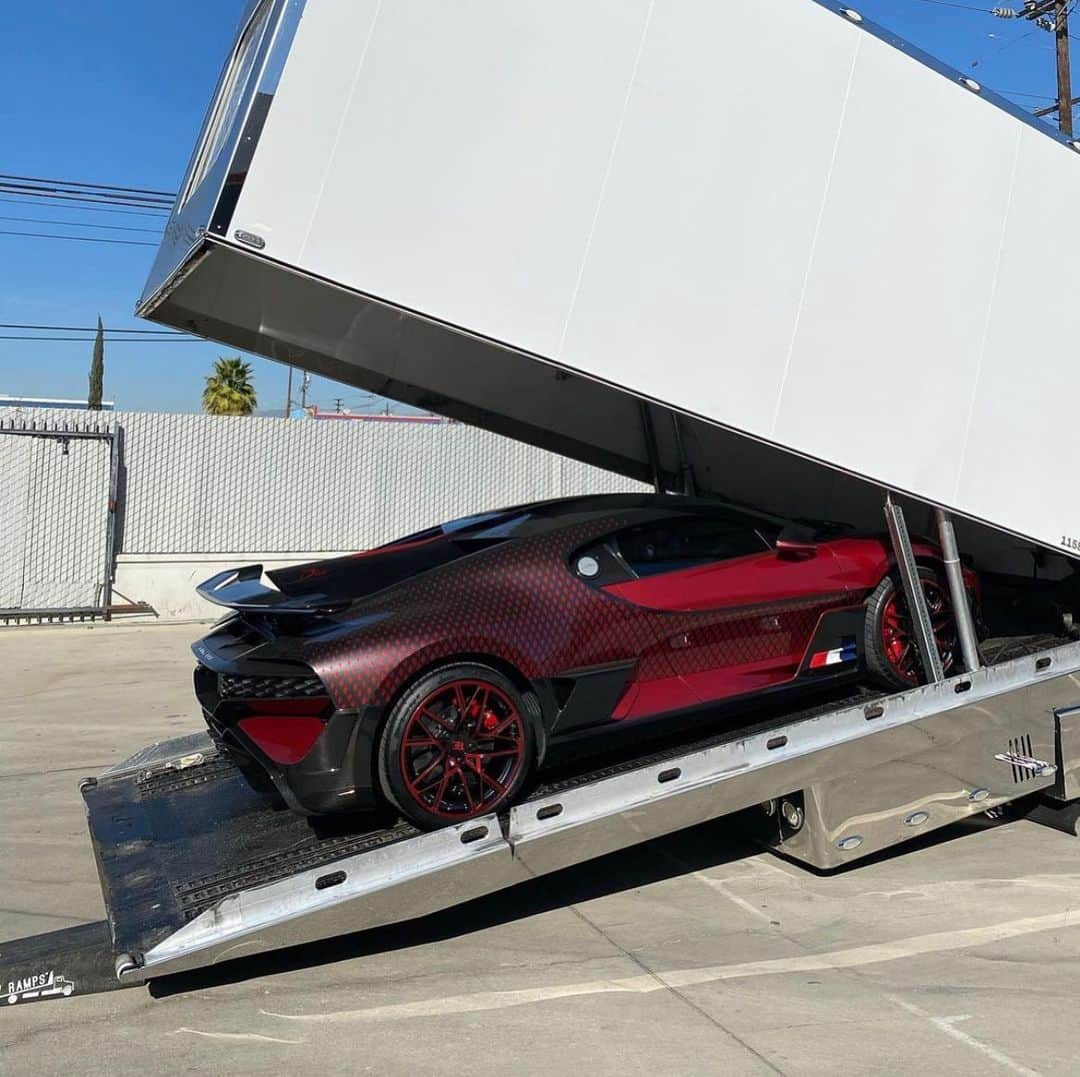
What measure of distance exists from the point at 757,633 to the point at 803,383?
116 cm

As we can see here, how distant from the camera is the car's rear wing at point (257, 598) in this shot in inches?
171

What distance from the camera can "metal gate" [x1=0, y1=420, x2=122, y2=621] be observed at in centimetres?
1440

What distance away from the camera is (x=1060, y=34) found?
22.8 meters

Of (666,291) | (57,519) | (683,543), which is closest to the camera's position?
(666,291)

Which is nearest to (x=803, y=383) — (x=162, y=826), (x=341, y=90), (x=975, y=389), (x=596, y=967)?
(x=975, y=389)

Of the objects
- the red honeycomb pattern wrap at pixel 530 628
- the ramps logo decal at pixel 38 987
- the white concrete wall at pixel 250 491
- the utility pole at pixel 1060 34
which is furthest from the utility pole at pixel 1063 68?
the ramps logo decal at pixel 38 987

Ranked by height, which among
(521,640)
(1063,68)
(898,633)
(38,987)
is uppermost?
(1063,68)

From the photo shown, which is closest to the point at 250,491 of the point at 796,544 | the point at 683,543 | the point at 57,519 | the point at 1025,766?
the point at 57,519

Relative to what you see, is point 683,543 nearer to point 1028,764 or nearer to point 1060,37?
point 1028,764

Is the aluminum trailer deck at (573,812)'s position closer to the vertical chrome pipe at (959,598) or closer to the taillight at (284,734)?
the vertical chrome pipe at (959,598)

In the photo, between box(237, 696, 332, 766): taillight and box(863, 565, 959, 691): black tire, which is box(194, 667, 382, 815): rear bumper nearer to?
box(237, 696, 332, 766): taillight

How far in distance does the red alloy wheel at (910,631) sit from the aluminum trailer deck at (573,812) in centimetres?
23

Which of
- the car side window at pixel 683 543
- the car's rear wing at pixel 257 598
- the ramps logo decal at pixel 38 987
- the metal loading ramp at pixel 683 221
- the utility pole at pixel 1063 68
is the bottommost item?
the ramps logo decal at pixel 38 987

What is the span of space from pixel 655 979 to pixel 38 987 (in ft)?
7.04
